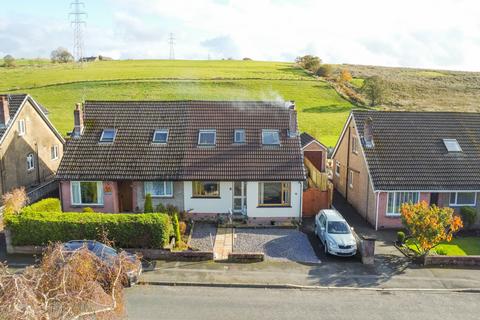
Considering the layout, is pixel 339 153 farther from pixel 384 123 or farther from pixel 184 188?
pixel 184 188

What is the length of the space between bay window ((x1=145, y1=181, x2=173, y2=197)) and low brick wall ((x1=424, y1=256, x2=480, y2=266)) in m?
14.9

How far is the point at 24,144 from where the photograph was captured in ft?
108

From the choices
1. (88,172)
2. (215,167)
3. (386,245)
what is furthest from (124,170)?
(386,245)

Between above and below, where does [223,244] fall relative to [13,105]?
below

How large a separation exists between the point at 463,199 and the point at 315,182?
10.5 m

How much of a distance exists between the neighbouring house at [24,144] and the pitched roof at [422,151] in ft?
76.9

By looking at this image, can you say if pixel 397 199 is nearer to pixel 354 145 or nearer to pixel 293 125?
pixel 354 145

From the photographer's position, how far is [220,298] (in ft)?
59.9

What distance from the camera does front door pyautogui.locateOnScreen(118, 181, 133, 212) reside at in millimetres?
28156

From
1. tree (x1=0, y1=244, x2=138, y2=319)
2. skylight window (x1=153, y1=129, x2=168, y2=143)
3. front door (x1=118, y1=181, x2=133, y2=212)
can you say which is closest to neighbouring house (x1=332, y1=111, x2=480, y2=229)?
skylight window (x1=153, y1=129, x2=168, y2=143)

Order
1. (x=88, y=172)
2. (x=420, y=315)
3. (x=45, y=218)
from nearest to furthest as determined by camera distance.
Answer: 1. (x=420, y=315)
2. (x=45, y=218)
3. (x=88, y=172)

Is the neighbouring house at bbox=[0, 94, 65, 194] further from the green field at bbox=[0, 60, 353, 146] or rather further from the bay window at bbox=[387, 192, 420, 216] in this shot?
the bay window at bbox=[387, 192, 420, 216]

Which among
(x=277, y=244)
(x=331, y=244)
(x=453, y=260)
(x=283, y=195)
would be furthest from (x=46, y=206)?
(x=453, y=260)

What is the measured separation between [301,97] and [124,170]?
1915 inches
